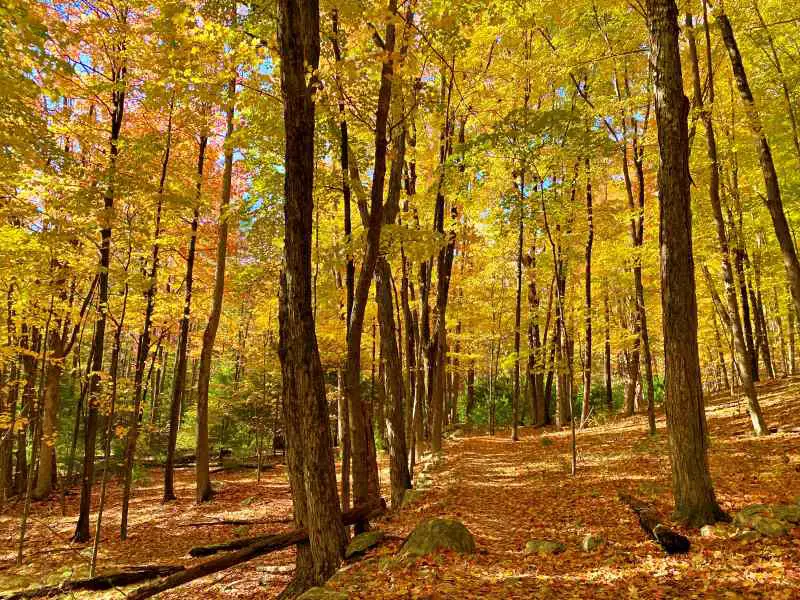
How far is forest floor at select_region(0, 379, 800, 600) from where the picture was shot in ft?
14.7

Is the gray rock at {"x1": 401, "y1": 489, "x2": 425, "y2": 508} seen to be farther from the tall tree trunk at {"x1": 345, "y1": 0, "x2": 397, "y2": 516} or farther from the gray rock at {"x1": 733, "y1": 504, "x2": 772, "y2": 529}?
the gray rock at {"x1": 733, "y1": 504, "x2": 772, "y2": 529}

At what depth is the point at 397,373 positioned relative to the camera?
912 centimetres

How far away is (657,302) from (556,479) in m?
13.8

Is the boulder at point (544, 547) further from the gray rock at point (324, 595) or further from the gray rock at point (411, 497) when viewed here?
the gray rock at point (411, 497)

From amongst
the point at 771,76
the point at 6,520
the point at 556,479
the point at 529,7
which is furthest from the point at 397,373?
the point at 6,520

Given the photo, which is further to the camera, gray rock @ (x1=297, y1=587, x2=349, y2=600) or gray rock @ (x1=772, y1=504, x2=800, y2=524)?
gray rock @ (x1=772, y1=504, x2=800, y2=524)

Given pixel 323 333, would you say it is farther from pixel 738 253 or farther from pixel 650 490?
pixel 738 253

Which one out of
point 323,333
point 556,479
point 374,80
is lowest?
point 556,479

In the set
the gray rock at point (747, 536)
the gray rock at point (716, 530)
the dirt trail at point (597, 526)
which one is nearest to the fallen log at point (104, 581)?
the dirt trail at point (597, 526)

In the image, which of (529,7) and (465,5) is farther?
(529,7)

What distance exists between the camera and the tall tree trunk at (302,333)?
5348 millimetres

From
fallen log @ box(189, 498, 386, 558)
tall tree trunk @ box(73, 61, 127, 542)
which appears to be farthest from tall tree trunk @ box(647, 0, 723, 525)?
tall tree trunk @ box(73, 61, 127, 542)

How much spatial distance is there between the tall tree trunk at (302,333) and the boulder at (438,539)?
A: 857 millimetres

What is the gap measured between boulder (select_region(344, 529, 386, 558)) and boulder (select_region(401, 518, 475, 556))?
0.63 m
